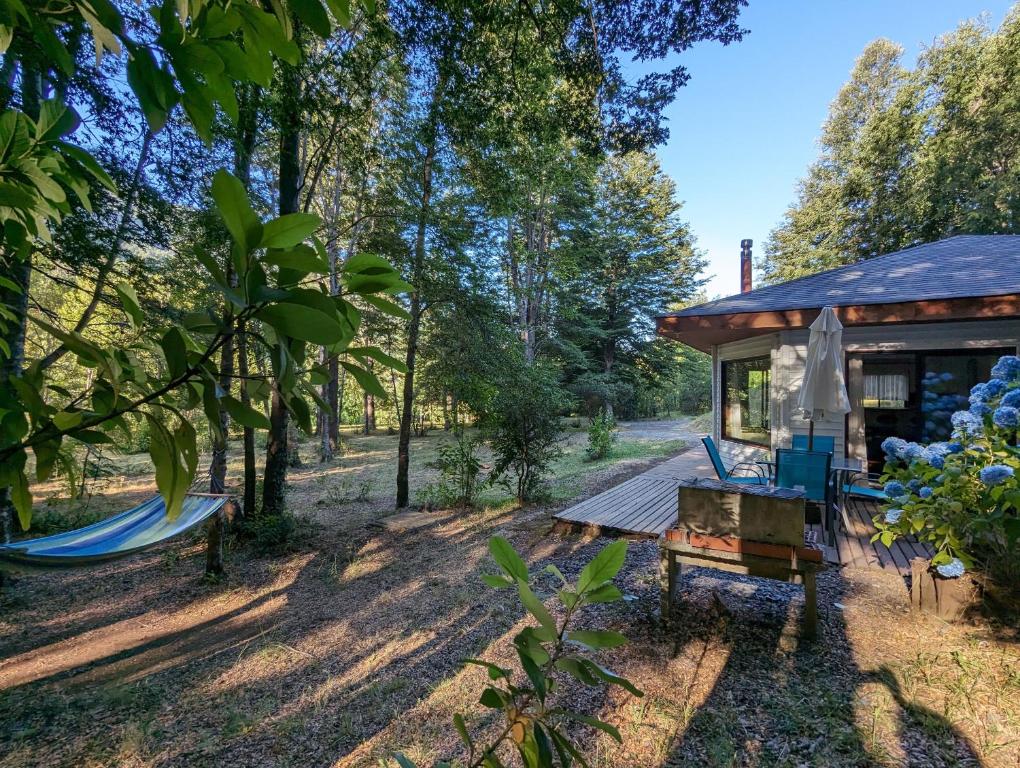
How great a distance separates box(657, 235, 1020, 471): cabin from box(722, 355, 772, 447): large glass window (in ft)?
0.12

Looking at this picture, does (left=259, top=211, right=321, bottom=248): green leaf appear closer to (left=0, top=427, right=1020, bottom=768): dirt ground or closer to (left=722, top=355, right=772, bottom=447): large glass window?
(left=0, top=427, right=1020, bottom=768): dirt ground

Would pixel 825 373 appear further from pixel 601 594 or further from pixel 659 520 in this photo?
pixel 601 594

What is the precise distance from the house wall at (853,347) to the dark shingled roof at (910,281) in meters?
0.48

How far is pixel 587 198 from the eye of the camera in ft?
59.2

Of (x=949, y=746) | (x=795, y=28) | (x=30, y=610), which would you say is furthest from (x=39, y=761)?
(x=795, y=28)

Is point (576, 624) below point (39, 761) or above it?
above

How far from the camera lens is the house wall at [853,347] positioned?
18.1ft

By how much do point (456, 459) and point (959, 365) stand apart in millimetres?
7207

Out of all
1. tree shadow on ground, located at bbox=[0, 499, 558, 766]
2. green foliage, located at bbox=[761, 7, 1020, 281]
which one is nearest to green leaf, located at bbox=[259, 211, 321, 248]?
tree shadow on ground, located at bbox=[0, 499, 558, 766]

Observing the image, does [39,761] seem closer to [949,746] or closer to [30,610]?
[30,610]

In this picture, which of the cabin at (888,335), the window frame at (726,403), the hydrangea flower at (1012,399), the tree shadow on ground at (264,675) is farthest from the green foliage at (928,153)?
the tree shadow on ground at (264,675)

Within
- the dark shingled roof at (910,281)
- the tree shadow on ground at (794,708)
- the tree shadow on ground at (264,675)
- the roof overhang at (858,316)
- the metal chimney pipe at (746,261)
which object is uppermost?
the metal chimney pipe at (746,261)

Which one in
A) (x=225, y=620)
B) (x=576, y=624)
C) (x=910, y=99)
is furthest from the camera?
(x=910, y=99)

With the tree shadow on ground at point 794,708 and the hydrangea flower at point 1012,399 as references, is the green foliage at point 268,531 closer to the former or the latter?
the tree shadow on ground at point 794,708
